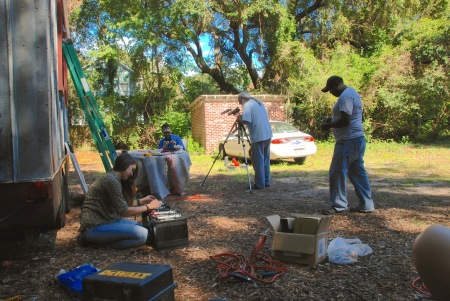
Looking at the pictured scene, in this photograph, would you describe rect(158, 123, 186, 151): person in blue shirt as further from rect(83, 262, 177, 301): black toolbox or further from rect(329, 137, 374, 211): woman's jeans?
rect(83, 262, 177, 301): black toolbox

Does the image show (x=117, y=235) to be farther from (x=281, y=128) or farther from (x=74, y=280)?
(x=281, y=128)

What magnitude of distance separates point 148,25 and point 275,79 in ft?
21.9

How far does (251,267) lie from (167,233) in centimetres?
108

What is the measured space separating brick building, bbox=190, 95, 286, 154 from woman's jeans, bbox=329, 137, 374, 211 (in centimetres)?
1159

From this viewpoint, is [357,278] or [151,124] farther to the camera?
[151,124]

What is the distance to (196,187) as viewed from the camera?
8305 millimetres

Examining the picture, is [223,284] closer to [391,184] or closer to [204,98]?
[391,184]

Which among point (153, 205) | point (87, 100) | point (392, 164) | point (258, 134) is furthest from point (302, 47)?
point (153, 205)

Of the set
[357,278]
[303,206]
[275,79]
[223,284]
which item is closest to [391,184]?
[303,206]

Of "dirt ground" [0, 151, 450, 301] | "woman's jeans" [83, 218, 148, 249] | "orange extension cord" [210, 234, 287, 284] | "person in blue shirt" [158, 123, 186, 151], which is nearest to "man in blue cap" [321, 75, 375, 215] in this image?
"dirt ground" [0, 151, 450, 301]

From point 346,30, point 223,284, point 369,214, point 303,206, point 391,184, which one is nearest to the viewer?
point 223,284

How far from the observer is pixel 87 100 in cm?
622

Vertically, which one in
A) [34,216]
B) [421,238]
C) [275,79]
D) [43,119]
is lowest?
[34,216]

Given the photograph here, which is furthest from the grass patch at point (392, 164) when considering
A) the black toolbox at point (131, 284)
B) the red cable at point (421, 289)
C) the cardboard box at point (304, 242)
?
the black toolbox at point (131, 284)
